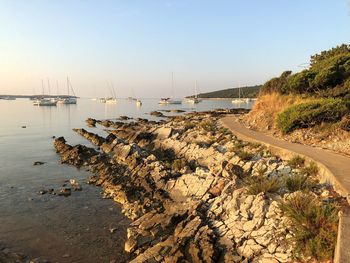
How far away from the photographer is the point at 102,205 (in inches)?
771

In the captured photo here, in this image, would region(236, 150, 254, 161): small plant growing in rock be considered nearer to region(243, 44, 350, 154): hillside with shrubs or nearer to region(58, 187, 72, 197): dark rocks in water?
region(243, 44, 350, 154): hillside with shrubs

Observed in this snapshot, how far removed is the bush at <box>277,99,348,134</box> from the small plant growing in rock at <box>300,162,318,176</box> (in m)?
7.22

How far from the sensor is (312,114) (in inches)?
860

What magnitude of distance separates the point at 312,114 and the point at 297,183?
9625 mm

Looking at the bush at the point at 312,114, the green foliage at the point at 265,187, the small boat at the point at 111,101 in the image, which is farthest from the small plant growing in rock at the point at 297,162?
the small boat at the point at 111,101

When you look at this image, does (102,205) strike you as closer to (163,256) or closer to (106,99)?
(163,256)

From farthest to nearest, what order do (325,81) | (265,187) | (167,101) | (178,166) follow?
(167,101) → (325,81) → (178,166) → (265,187)

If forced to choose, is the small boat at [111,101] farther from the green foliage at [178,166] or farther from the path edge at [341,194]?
the path edge at [341,194]

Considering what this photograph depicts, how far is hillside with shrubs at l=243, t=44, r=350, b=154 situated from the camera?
20675 millimetres

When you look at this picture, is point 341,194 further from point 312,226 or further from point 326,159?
point 326,159

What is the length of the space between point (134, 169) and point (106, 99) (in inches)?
6488

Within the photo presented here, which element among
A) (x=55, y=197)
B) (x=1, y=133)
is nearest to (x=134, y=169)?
(x=55, y=197)

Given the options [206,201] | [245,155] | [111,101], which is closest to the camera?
[206,201]

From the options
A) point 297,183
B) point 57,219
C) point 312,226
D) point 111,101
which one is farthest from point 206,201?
point 111,101
